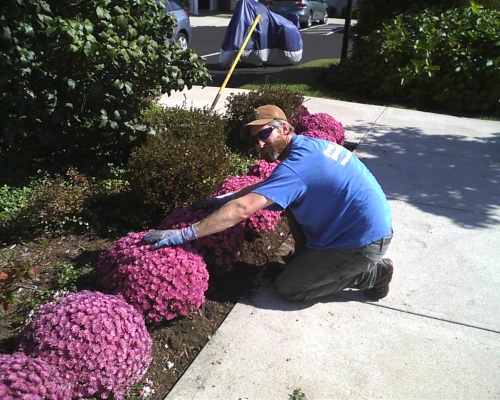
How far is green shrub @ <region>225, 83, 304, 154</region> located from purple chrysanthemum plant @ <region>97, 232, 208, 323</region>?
2929 mm

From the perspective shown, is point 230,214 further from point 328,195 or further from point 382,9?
point 382,9

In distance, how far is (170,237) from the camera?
296cm

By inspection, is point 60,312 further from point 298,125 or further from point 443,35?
point 443,35

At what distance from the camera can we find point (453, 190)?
17.1 feet

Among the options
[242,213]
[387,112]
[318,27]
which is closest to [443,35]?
[387,112]

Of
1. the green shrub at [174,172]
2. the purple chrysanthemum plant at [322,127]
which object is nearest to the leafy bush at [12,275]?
the green shrub at [174,172]

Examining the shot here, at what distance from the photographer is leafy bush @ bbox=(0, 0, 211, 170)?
4016 mm

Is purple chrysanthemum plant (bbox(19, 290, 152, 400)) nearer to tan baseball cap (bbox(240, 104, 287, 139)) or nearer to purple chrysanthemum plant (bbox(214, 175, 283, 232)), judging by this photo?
tan baseball cap (bbox(240, 104, 287, 139))

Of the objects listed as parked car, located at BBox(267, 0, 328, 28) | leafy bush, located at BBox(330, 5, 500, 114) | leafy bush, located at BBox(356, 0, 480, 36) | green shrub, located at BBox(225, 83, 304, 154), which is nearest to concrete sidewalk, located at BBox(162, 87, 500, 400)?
green shrub, located at BBox(225, 83, 304, 154)

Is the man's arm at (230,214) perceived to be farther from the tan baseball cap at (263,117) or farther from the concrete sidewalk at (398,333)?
the concrete sidewalk at (398,333)

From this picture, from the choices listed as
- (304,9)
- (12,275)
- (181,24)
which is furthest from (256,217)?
(304,9)

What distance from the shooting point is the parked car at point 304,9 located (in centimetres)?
2311

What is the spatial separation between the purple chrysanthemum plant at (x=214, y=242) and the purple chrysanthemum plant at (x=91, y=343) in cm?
82

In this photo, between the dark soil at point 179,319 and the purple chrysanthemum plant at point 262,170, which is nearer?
the dark soil at point 179,319
